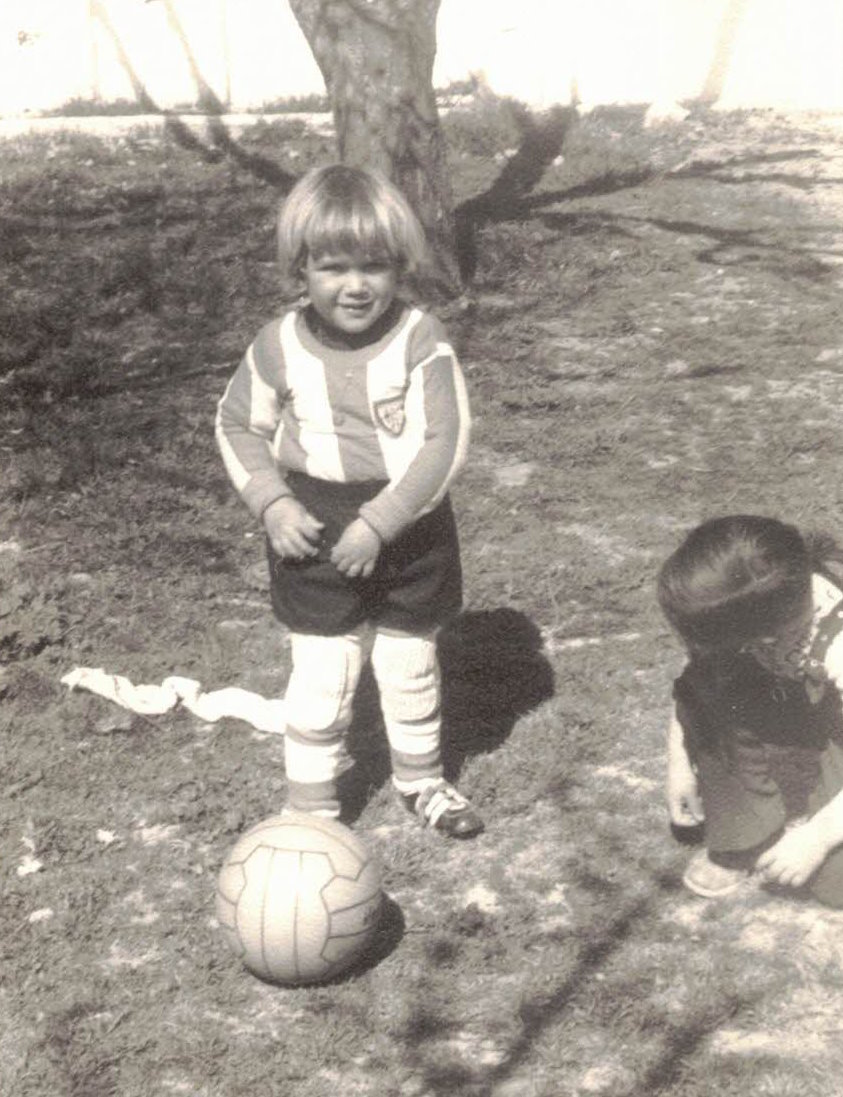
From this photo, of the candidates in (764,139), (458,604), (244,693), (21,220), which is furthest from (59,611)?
(764,139)

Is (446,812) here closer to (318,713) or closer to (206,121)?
(318,713)

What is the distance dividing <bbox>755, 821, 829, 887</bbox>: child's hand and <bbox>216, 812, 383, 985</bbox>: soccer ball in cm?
92

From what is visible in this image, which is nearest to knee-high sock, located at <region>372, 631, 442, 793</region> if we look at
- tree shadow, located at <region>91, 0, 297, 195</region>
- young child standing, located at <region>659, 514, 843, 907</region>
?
young child standing, located at <region>659, 514, 843, 907</region>

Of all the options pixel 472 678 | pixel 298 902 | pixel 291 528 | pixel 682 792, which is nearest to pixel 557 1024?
pixel 298 902

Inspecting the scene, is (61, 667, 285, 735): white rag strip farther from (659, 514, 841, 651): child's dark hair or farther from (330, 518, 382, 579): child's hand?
(659, 514, 841, 651): child's dark hair

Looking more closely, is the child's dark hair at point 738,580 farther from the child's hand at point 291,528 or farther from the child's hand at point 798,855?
the child's hand at point 291,528

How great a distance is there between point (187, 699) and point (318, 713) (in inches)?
40.5

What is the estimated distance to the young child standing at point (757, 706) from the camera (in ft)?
11.8

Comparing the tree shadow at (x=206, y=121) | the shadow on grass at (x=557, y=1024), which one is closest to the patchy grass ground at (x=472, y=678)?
the shadow on grass at (x=557, y=1024)

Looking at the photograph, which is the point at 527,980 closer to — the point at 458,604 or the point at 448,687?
the point at 458,604

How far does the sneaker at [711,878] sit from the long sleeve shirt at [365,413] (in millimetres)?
1122

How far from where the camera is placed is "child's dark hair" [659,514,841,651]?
357 cm

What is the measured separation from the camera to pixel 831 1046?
3434 millimetres

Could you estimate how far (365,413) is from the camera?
3.84 meters
